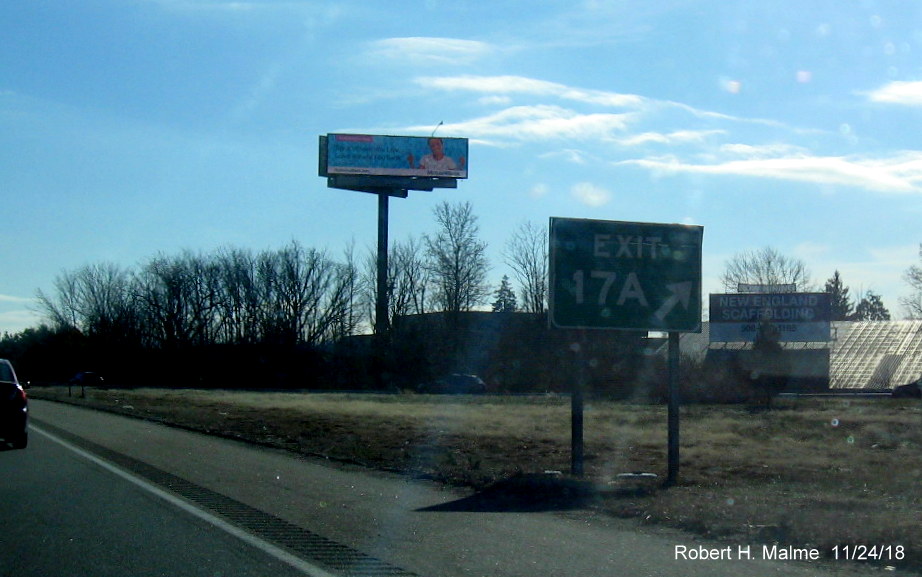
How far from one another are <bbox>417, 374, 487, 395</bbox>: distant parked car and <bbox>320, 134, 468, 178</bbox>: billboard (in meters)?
15.5

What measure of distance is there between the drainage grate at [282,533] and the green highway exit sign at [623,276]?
19.5 ft

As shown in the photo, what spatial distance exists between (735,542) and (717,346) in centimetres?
6975

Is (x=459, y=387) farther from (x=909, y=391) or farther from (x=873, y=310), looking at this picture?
(x=873, y=310)

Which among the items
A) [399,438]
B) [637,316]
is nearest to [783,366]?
→ [399,438]

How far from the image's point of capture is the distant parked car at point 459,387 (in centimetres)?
7081

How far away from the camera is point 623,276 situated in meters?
15.5

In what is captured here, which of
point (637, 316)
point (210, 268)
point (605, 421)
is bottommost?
point (605, 421)

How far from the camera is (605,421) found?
33625mm

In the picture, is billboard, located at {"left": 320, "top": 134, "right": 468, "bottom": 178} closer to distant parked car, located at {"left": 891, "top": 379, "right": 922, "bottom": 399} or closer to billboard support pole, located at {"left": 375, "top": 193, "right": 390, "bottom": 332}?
billboard support pole, located at {"left": 375, "top": 193, "right": 390, "bottom": 332}

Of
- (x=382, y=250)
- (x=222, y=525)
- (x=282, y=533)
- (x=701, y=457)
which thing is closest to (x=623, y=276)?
(x=701, y=457)

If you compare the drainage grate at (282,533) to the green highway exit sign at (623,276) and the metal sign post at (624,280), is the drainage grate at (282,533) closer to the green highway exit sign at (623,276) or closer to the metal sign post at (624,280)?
the metal sign post at (624,280)

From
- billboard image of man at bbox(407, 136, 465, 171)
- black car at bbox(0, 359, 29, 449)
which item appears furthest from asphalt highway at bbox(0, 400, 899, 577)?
billboard image of man at bbox(407, 136, 465, 171)

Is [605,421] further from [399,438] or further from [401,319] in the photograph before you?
[401,319]

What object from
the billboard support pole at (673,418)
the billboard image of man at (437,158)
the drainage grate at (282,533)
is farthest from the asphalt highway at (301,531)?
the billboard image of man at (437,158)
